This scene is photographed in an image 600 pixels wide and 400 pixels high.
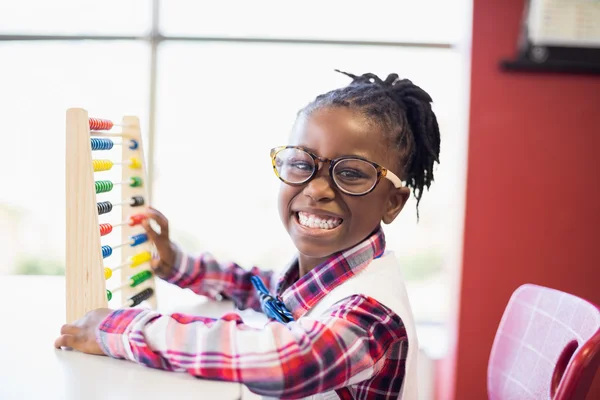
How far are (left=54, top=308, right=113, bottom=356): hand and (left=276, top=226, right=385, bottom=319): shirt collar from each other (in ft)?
1.20

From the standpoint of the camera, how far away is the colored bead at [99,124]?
3.62 ft

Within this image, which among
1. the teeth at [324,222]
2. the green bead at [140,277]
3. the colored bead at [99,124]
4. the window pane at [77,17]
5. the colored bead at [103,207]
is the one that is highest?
the window pane at [77,17]

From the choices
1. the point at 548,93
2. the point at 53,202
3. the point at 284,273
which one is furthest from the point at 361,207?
the point at 53,202

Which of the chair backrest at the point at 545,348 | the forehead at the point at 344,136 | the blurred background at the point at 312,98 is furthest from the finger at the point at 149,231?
the blurred background at the point at 312,98

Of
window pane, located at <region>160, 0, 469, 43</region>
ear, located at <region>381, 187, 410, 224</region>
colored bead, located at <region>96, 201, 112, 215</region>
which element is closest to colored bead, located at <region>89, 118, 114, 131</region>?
colored bead, located at <region>96, 201, 112, 215</region>

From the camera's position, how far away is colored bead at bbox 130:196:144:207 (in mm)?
1356

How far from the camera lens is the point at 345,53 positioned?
2.34 meters

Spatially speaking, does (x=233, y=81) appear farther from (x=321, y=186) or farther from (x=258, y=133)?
(x=321, y=186)

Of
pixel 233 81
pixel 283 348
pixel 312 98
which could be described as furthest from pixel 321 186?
pixel 233 81

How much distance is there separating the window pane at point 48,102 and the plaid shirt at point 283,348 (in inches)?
58.0

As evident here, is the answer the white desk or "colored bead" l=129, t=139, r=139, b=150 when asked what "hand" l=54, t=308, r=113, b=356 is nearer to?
the white desk

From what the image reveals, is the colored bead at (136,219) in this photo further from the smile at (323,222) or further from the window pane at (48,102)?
the window pane at (48,102)

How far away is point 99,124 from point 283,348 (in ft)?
2.01

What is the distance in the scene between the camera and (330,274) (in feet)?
3.64
